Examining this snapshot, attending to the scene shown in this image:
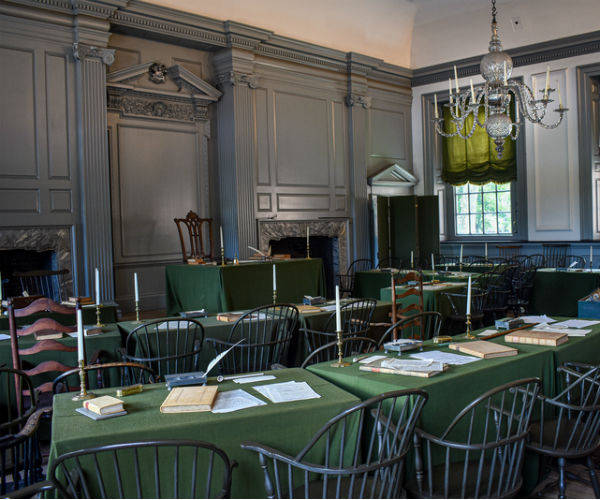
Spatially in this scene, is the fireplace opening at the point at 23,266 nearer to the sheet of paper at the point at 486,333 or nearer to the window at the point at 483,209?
the sheet of paper at the point at 486,333

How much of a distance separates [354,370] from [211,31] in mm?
7442

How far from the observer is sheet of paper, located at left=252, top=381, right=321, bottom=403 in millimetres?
2578

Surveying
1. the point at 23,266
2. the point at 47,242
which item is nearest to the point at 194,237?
the point at 47,242

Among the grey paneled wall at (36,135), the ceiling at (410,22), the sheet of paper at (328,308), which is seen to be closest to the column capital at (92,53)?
the grey paneled wall at (36,135)

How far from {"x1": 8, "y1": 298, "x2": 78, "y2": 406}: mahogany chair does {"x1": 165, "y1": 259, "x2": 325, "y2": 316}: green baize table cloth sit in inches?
97.7

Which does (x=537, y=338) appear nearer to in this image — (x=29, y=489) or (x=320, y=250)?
(x=29, y=489)

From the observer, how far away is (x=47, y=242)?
7.63 metres

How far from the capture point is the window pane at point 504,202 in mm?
11953

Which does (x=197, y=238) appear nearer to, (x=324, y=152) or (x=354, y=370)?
(x=324, y=152)

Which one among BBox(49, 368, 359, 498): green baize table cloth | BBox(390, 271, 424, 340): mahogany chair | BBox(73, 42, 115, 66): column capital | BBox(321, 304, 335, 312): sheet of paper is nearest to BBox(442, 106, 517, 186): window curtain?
BBox(390, 271, 424, 340): mahogany chair

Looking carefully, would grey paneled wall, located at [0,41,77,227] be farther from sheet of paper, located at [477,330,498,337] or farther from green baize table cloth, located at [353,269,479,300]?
sheet of paper, located at [477,330,498,337]

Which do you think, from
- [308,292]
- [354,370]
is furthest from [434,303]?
[354,370]

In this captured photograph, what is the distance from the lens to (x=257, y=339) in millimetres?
4598

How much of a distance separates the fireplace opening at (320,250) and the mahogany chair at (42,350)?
6.62 m
